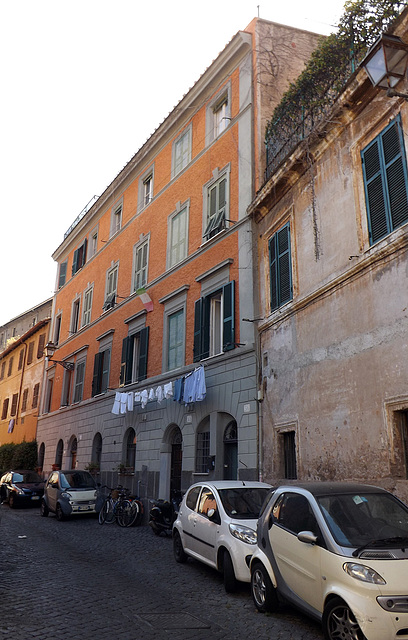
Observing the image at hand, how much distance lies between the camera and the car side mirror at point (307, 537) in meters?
5.27

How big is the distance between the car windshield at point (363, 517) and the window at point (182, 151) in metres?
14.9

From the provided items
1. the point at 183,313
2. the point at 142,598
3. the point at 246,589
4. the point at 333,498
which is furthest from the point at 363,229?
the point at 183,313

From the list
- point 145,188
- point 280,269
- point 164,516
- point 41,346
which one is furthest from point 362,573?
point 41,346

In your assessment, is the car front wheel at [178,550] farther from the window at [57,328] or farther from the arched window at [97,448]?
the window at [57,328]

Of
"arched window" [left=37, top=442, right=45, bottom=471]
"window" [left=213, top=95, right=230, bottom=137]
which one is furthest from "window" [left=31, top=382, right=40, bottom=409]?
"window" [left=213, top=95, right=230, bottom=137]

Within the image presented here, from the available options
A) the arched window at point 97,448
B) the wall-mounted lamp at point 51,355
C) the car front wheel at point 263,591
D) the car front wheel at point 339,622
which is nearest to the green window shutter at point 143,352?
the arched window at point 97,448

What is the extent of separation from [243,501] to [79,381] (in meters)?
17.9

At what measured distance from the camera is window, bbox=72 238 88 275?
91.9ft

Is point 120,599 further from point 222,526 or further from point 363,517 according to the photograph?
point 363,517

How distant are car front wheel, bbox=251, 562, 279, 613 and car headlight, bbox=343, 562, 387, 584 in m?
1.60

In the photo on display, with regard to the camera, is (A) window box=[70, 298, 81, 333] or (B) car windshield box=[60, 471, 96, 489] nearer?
(B) car windshield box=[60, 471, 96, 489]

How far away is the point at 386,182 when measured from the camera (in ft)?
29.5

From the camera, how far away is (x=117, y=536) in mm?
12922

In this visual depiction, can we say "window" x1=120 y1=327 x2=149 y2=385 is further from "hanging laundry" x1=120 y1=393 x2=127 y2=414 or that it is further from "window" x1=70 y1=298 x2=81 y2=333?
"window" x1=70 y1=298 x2=81 y2=333
